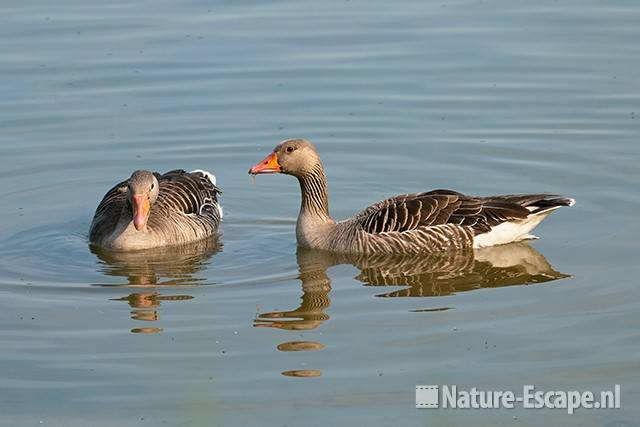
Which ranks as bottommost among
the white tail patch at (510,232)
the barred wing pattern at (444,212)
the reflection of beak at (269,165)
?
the white tail patch at (510,232)

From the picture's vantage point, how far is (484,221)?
15.6 meters

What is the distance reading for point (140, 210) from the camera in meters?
15.9

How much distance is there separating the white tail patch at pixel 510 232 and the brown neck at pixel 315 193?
1.82 metres

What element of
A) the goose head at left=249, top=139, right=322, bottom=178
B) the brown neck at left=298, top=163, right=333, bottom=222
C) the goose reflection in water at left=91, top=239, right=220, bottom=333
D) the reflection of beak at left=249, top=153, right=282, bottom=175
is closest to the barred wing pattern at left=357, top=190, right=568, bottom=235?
the brown neck at left=298, top=163, right=333, bottom=222

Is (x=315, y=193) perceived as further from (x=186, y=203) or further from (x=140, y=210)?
(x=140, y=210)

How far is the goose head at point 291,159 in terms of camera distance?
52.3 feet

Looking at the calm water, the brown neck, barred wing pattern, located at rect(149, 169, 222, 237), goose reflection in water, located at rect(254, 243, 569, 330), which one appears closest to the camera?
the calm water

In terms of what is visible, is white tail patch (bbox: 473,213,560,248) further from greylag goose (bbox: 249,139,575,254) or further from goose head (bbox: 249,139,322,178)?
goose head (bbox: 249,139,322,178)

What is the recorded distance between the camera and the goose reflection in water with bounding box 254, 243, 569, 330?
13.4m

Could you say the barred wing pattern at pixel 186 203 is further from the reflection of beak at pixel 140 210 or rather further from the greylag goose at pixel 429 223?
the greylag goose at pixel 429 223

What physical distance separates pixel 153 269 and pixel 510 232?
400cm

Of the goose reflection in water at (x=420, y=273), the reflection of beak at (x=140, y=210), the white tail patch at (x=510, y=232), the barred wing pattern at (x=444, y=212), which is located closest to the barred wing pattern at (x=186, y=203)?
the reflection of beak at (x=140, y=210)

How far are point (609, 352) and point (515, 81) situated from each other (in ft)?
31.2

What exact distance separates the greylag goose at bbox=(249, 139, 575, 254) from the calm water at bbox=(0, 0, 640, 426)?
0.26 m
